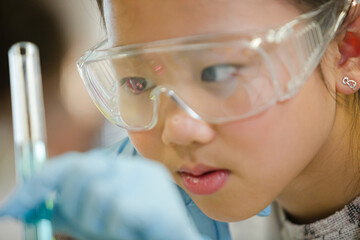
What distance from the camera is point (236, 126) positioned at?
2.56 feet

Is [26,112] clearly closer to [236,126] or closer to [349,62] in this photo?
[236,126]

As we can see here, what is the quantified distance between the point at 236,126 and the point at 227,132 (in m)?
0.02

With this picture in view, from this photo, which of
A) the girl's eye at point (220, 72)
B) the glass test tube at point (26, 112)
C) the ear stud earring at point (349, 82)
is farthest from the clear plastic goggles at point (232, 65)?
the glass test tube at point (26, 112)

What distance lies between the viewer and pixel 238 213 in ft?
2.88

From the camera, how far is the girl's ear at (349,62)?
874 millimetres

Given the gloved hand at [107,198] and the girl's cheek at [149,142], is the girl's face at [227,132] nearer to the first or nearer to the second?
the girl's cheek at [149,142]

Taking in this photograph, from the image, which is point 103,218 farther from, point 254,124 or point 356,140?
point 356,140

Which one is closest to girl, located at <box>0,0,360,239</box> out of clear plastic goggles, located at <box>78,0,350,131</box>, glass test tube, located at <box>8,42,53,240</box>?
A: clear plastic goggles, located at <box>78,0,350,131</box>

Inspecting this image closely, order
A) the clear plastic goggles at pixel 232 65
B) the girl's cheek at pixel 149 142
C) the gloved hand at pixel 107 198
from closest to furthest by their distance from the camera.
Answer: the gloved hand at pixel 107 198, the clear plastic goggles at pixel 232 65, the girl's cheek at pixel 149 142

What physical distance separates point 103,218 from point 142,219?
5 cm

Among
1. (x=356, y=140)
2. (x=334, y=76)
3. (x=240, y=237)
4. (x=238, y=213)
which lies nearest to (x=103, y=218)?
(x=238, y=213)

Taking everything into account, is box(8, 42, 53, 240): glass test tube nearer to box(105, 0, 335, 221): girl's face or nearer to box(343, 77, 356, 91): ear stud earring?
box(105, 0, 335, 221): girl's face

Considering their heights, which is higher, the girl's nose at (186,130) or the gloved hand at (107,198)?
the gloved hand at (107,198)

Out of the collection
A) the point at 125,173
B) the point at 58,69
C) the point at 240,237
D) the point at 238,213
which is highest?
the point at 125,173
